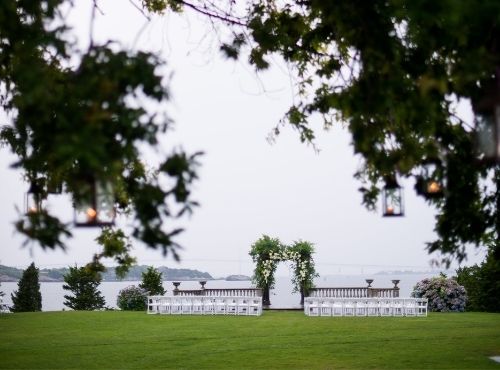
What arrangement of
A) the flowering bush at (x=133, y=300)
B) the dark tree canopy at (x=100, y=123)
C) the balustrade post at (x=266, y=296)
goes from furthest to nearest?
the balustrade post at (x=266, y=296) → the flowering bush at (x=133, y=300) → the dark tree canopy at (x=100, y=123)

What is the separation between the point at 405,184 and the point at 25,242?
331cm

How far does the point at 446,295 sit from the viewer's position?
19344 millimetres

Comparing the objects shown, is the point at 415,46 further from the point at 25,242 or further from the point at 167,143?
the point at 25,242

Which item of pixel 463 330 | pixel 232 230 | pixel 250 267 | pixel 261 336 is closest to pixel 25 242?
pixel 261 336

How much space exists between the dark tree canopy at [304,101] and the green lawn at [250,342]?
11.6ft

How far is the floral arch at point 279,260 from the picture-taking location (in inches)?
842

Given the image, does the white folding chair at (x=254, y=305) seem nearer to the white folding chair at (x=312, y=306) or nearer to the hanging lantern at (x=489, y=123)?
the white folding chair at (x=312, y=306)

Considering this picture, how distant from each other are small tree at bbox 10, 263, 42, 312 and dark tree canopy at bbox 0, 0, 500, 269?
16.8m

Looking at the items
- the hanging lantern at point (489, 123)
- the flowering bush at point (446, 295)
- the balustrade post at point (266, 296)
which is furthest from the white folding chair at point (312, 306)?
the hanging lantern at point (489, 123)

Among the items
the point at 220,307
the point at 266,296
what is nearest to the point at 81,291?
the point at 220,307

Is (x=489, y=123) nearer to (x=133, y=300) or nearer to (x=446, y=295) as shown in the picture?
(x=446, y=295)

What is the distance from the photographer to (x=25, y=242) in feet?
14.3

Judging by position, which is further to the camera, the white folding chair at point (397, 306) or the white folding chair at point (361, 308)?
the white folding chair at point (361, 308)

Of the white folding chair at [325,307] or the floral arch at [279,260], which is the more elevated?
the floral arch at [279,260]
